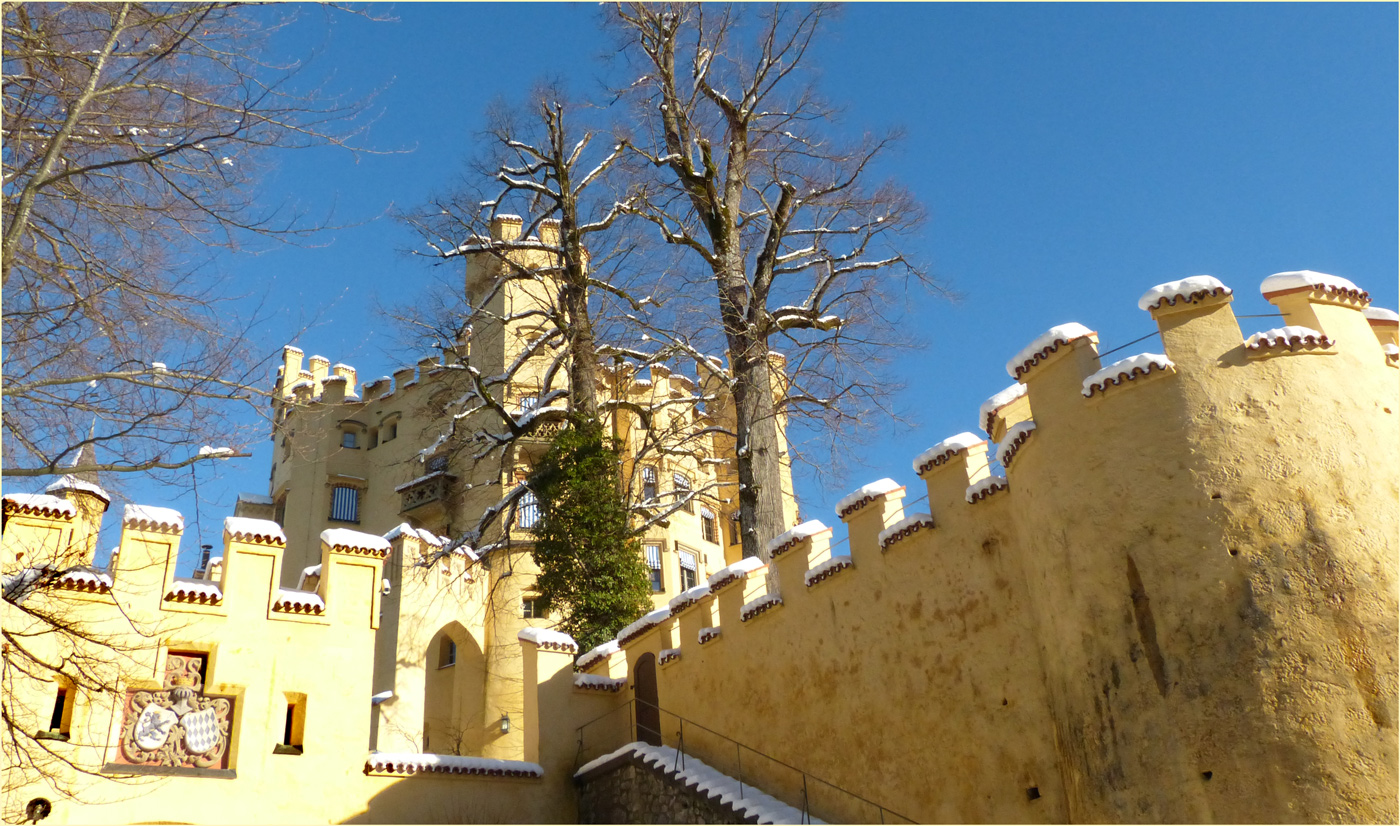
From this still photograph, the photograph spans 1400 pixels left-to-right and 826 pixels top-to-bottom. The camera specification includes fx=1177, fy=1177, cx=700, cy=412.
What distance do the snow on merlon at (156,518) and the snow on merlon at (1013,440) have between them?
375 inches

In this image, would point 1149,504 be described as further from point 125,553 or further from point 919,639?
point 125,553

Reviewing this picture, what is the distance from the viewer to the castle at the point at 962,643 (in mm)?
9273

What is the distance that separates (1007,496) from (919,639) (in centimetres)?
197

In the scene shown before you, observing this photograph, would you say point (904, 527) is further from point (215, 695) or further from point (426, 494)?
point (426, 494)

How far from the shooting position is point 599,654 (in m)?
18.0

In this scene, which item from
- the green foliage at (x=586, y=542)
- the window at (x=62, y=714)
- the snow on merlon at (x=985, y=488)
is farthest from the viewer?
the green foliage at (x=586, y=542)

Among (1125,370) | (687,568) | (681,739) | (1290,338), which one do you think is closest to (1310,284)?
(1290,338)

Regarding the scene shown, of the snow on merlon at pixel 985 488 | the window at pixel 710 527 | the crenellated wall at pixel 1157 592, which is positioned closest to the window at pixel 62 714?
the crenellated wall at pixel 1157 592

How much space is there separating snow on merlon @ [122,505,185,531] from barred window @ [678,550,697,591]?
71.0 feet

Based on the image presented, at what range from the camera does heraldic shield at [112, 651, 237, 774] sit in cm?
1323

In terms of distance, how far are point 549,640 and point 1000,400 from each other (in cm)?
793

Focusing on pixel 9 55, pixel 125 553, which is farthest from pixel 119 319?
pixel 125 553

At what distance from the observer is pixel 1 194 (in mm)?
10141

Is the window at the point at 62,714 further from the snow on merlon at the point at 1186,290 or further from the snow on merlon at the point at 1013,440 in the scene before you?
the snow on merlon at the point at 1186,290
